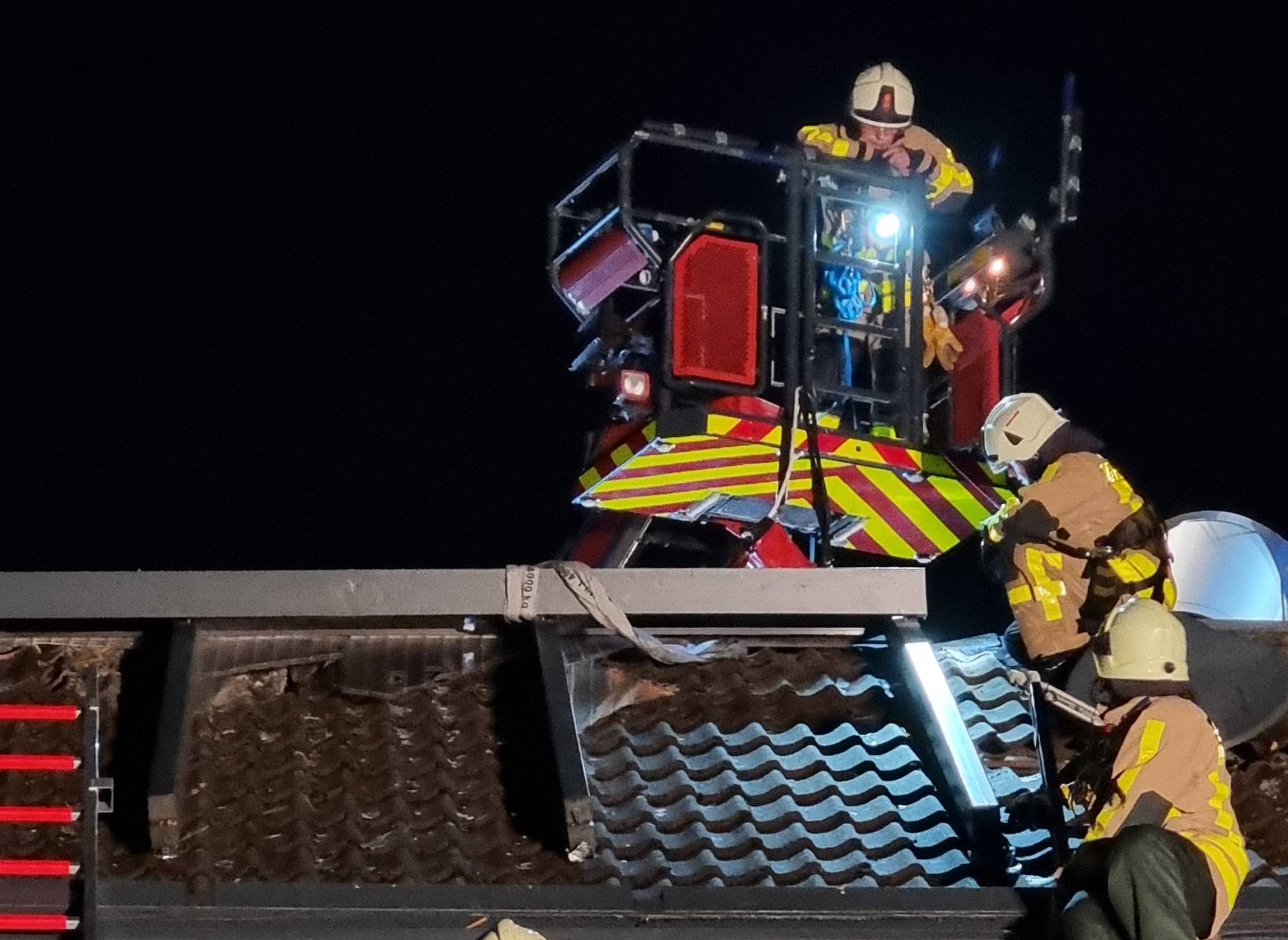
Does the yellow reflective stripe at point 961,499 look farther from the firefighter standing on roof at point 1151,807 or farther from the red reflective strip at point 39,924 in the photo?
the red reflective strip at point 39,924

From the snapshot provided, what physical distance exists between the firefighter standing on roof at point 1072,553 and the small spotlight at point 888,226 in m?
1.42

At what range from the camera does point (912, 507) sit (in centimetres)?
873

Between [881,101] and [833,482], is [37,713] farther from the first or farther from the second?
[881,101]

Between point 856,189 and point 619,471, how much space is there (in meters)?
1.42

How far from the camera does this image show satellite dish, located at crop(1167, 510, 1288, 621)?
8.65 m

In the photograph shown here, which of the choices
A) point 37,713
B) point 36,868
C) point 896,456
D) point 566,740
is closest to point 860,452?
point 896,456

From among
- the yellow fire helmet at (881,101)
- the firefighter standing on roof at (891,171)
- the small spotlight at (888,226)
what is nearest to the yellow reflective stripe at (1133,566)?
the firefighter standing on roof at (891,171)

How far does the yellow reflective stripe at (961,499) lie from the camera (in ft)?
28.0

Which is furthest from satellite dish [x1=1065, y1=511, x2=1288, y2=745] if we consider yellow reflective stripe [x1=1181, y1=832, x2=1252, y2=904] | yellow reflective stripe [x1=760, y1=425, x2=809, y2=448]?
yellow reflective stripe [x1=1181, y1=832, x2=1252, y2=904]

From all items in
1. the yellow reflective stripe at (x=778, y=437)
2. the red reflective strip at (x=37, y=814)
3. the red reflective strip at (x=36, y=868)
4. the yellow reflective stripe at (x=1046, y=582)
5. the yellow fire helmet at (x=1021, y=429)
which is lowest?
the red reflective strip at (x=36, y=868)

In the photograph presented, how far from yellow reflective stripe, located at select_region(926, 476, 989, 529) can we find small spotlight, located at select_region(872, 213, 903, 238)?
954mm

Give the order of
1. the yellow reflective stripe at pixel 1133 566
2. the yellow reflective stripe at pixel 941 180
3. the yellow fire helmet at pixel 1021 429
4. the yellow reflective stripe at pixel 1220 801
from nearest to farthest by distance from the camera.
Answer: the yellow reflective stripe at pixel 1220 801 → the yellow reflective stripe at pixel 1133 566 → the yellow fire helmet at pixel 1021 429 → the yellow reflective stripe at pixel 941 180

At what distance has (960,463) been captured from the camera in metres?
8.62

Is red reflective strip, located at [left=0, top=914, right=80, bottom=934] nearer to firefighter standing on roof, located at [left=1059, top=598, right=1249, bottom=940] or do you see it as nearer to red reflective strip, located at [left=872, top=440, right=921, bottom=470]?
firefighter standing on roof, located at [left=1059, top=598, right=1249, bottom=940]
